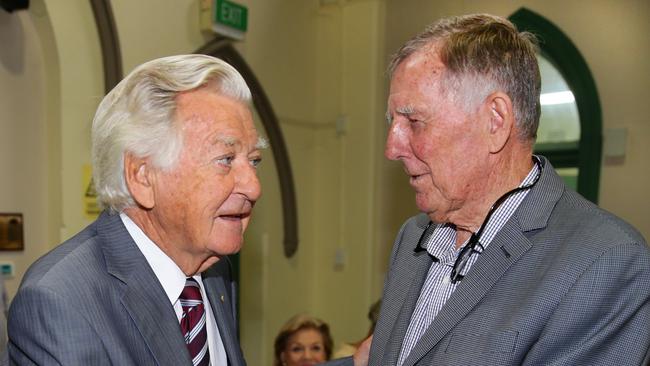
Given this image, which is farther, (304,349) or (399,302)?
(304,349)

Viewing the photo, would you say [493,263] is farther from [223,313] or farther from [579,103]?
[579,103]

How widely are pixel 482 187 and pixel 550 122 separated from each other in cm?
408

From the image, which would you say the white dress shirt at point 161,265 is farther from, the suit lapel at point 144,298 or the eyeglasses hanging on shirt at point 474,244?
the eyeglasses hanging on shirt at point 474,244

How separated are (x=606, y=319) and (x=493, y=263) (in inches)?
10.3

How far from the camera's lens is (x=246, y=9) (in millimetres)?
4781

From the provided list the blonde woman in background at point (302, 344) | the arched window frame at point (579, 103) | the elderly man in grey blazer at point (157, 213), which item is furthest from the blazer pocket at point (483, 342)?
the arched window frame at point (579, 103)

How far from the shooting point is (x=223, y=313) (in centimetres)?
158

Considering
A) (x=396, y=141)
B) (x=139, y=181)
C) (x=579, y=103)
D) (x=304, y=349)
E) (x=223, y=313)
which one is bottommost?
(x=304, y=349)

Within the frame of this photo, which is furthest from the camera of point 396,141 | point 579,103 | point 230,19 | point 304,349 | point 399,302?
point 579,103

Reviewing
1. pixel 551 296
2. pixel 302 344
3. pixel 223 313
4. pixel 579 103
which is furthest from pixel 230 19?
pixel 551 296

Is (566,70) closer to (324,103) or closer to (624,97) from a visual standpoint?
(624,97)

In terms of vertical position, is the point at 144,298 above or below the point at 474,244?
below

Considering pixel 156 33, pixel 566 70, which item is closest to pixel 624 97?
pixel 566 70

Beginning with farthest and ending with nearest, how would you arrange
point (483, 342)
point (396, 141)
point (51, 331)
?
point (396, 141) → point (483, 342) → point (51, 331)
